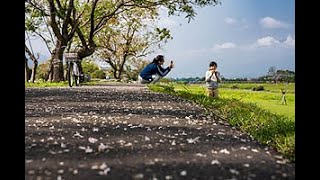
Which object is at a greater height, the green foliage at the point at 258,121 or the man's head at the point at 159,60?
the man's head at the point at 159,60

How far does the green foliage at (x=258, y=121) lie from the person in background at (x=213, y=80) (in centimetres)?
11

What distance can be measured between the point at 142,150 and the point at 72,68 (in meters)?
9.00

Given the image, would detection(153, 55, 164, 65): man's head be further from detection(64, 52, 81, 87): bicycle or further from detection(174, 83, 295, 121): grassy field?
detection(64, 52, 81, 87): bicycle

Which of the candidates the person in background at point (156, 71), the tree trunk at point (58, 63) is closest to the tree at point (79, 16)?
the tree trunk at point (58, 63)

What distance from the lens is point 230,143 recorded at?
144 inches

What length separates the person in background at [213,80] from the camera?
5387 millimetres

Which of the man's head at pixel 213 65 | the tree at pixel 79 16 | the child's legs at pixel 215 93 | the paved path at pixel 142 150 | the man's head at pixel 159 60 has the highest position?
the tree at pixel 79 16

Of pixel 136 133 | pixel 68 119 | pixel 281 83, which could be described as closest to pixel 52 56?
→ pixel 68 119

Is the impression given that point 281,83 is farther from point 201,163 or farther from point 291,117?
point 201,163

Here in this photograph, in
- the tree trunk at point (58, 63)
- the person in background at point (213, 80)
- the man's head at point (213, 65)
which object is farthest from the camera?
the tree trunk at point (58, 63)

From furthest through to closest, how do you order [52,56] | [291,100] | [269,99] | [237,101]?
[52,56], [237,101], [269,99], [291,100]

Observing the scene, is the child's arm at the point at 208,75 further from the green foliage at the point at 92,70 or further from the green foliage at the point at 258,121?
the green foliage at the point at 92,70
